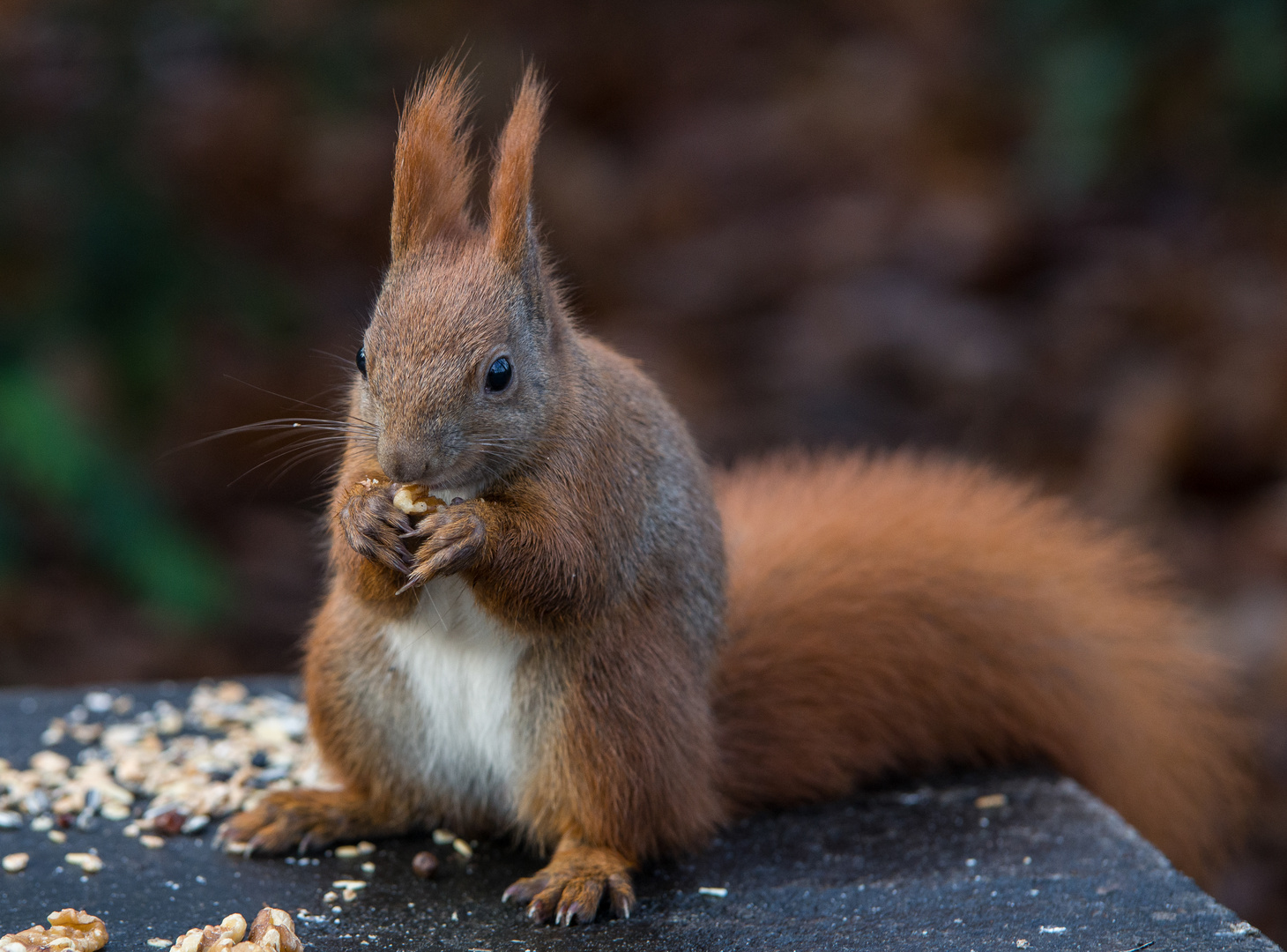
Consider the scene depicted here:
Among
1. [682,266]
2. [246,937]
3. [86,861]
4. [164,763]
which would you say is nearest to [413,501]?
[246,937]

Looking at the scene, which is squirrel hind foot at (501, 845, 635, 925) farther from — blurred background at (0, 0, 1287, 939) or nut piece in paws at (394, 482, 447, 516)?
blurred background at (0, 0, 1287, 939)

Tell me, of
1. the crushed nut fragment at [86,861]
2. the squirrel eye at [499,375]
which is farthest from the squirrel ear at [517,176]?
the crushed nut fragment at [86,861]

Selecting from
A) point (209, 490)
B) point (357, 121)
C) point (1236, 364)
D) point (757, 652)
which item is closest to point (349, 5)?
point (357, 121)

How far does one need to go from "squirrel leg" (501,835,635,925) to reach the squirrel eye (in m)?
0.54

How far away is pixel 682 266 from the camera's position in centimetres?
507

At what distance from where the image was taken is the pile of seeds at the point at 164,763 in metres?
1.81

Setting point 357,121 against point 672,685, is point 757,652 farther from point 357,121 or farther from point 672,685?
point 357,121

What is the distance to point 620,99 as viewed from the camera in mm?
5754

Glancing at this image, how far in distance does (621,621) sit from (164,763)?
0.78 m

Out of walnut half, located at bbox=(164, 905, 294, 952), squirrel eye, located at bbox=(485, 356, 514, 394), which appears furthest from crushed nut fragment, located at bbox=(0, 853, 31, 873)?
squirrel eye, located at bbox=(485, 356, 514, 394)

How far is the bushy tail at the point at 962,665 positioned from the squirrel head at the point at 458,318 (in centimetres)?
52

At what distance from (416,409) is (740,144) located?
14.9 feet

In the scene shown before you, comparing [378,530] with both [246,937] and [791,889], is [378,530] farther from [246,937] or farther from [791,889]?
[791,889]

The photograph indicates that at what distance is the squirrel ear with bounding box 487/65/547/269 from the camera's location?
1.52 m
